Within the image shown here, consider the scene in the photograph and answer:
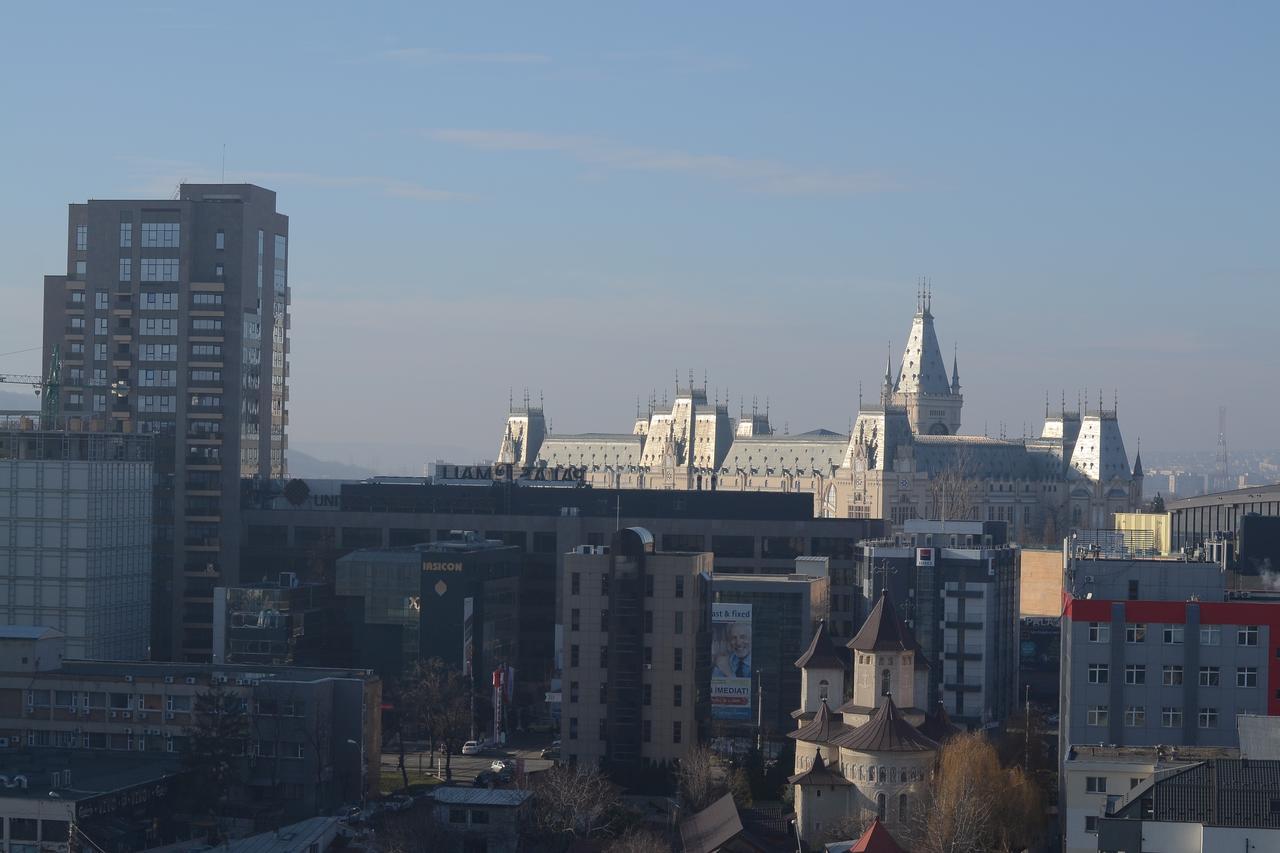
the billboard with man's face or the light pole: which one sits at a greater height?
the billboard with man's face

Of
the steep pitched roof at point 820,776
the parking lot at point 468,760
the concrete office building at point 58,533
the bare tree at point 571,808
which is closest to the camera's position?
the steep pitched roof at point 820,776

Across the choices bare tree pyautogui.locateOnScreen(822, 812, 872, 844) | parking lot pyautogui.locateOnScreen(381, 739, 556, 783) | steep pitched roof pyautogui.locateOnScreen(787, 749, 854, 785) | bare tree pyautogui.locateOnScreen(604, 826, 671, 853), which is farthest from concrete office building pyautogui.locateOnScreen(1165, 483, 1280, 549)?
bare tree pyautogui.locateOnScreen(604, 826, 671, 853)

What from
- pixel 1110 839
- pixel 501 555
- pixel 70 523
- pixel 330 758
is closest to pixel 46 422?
pixel 70 523

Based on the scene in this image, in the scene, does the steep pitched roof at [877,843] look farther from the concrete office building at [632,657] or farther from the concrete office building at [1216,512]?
the concrete office building at [1216,512]

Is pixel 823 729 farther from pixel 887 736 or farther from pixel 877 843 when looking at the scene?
pixel 877 843

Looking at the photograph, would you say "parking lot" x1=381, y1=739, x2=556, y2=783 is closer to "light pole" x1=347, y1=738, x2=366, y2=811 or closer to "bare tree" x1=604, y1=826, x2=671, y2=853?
"light pole" x1=347, y1=738, x2=366, y2=811

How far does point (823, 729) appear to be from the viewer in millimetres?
92438

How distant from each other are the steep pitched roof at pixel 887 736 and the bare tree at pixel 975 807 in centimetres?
128

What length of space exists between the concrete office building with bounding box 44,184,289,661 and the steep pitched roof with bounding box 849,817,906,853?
71606 mm

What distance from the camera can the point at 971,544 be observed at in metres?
125

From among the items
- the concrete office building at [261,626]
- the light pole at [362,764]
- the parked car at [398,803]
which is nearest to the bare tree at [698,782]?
the parked car at [398,803]

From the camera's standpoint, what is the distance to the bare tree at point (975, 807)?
80312mm

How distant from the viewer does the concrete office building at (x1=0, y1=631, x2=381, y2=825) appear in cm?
9788

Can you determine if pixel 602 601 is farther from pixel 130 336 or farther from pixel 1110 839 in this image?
pixel 130 336
